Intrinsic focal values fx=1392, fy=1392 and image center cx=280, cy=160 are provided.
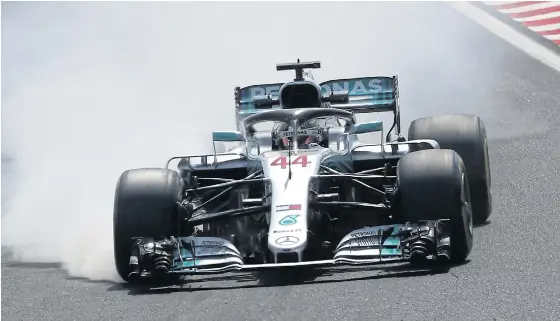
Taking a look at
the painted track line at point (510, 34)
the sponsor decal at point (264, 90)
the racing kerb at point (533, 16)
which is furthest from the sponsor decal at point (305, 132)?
the racing kerb at point (533, 16)

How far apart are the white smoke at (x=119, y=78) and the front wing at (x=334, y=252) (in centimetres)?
208

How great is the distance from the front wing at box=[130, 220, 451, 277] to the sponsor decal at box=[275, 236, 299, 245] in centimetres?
22

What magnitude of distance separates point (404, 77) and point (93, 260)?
10.7 m

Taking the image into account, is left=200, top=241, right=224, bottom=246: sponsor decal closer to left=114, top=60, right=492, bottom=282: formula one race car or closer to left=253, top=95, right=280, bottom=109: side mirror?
left=114, top=60, right=492, bottom=282: formula one race car

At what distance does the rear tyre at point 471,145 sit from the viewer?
14.0 meters

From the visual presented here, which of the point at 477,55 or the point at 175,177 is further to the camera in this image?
the point at 477,55

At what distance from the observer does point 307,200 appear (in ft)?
39.8

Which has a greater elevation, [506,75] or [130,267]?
[506,75]

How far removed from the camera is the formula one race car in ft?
38.8

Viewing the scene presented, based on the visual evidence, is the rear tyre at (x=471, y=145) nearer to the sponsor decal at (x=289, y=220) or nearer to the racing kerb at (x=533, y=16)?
the sponsor decal at (x=289, y=220)

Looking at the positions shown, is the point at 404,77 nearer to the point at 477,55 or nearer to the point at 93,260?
the point at 477,55

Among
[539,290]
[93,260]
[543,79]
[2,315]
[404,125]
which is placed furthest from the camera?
[543,79]

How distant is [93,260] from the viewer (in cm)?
1390

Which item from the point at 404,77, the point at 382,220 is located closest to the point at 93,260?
the point at 382,220
